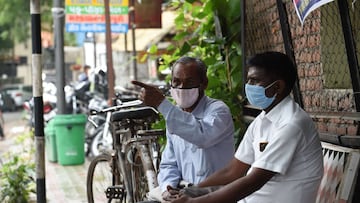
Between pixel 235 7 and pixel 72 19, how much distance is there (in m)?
6.39

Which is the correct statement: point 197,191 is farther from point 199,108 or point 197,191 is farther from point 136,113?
point 136,113

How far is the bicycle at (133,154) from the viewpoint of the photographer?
5.02m

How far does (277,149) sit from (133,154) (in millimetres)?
2808

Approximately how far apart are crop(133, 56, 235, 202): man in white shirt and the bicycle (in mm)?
1112

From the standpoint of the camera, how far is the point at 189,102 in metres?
3.55

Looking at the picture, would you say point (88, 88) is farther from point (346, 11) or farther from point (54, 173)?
point (346, 11)

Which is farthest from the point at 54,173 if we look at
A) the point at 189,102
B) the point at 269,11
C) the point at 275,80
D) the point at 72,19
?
the point at 275,80

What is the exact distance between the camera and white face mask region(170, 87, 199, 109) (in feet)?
11.5

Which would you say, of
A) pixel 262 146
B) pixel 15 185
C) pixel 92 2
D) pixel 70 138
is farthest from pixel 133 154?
pixel 92 2

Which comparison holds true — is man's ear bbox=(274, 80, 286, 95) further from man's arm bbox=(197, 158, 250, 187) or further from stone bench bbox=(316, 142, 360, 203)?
stone bench bbox=(316, 142, 360, 203)

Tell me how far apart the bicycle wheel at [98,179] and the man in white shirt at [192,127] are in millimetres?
2388

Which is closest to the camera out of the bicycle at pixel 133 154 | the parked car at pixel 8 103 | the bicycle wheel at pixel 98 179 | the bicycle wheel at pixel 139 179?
the bicycle at pixel 133 154

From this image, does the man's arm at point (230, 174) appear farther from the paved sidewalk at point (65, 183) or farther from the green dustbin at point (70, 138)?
the green dustbin at point (70, 138)

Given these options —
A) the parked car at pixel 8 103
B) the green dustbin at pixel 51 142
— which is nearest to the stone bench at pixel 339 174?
the green dustbin at pixel 51 142
